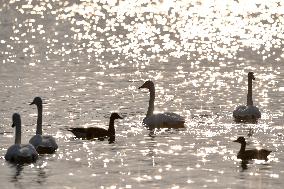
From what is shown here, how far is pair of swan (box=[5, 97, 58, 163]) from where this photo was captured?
3438cm

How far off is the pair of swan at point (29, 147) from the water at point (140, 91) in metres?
0.39

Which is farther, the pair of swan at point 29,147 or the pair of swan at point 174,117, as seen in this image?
the pair of swan at point 174,117

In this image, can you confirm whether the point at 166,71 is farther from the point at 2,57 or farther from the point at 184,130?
the point at 184,130

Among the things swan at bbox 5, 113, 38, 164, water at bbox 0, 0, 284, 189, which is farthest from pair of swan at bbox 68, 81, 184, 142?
swan at bbox 5, 113, 38, 164

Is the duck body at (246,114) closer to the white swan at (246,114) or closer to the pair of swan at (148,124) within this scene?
the white swan at (246,114)

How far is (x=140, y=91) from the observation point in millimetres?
54969

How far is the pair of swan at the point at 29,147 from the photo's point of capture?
34375mm

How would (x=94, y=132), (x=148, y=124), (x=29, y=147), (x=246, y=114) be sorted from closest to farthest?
(x=29, y=147), (x=94, y=132), (x=148, y=124), (x=246, y=114)

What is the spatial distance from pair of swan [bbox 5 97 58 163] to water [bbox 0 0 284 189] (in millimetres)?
390

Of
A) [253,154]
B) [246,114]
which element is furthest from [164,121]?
[253,154]

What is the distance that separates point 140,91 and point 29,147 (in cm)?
2063

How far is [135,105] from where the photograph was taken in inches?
1973

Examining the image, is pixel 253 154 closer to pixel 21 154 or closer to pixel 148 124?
pixel 21 154

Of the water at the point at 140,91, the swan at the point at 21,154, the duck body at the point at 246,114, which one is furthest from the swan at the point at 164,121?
the swan at the point at 21,154
